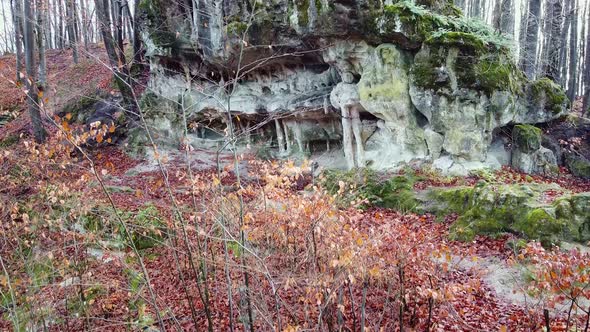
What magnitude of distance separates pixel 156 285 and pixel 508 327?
20.5 ft

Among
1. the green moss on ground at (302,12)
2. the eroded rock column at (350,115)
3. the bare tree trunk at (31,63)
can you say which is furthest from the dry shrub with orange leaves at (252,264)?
the green moss on ground at (302,12)

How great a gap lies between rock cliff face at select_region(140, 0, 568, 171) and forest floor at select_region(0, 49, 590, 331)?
4.44 metres

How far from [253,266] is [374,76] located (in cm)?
1049

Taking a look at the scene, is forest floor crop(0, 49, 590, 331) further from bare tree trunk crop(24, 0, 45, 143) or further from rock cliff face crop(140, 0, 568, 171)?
bare tree trunk crop(24, 0, 45, 143)

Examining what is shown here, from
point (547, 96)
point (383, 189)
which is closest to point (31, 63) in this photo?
point (383, 189)

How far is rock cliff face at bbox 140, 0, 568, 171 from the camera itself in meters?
12.8

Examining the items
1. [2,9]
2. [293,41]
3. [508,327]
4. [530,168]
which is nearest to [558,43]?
[530,168]

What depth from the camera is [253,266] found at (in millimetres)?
5535

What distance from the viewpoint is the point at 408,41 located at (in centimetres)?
1361

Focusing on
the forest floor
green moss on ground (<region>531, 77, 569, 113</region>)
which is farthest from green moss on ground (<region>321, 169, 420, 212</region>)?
green moss on ground (<region>531, 77, 569, 113</region>)

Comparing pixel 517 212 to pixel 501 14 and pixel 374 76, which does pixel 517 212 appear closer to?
pixel 374 76

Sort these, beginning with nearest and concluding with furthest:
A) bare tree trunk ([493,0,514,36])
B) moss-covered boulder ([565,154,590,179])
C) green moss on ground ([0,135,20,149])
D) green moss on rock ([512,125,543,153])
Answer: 1. moss-covered boulder ([565,154,590,179])
2. green moss on rock ([512,125,543,153])
3. bare tree trunk ([493,0,514,36])
4. green moss on ground ([0,135,20,149])

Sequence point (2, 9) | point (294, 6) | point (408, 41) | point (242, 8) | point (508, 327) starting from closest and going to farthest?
point (508, 327) → point (408, 41) → point (294, 6) → point (242, 8) → point (2, 9)

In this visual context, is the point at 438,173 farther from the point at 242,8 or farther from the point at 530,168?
the point at 242,8
